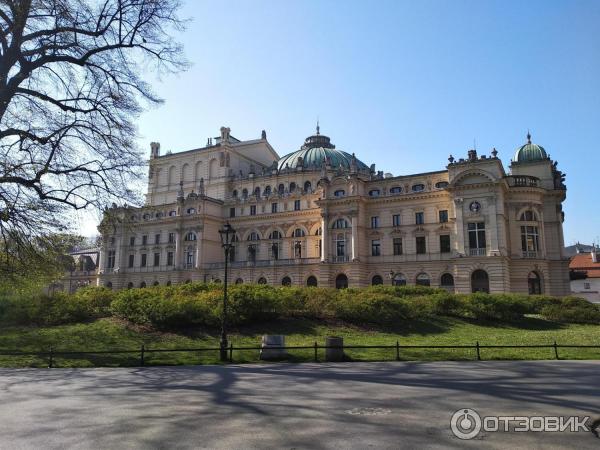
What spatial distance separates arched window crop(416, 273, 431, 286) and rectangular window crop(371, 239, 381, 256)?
6140mm

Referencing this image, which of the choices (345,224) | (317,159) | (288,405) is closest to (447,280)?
(345,224)

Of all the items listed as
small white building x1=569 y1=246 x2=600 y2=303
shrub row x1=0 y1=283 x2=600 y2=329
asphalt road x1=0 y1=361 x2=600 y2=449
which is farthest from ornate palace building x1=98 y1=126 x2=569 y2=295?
asphalt road x1=0 y1=361 x2=600 y2=449

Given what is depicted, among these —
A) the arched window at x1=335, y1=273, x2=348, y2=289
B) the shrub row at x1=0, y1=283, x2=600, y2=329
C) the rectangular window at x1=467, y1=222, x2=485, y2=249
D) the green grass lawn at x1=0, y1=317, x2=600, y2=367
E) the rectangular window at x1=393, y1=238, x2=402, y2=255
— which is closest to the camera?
the green grass lawn at x1=0, y1=317, x2=600, y2=367

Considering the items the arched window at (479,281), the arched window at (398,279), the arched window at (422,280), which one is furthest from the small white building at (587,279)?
the arched window at (398,279)

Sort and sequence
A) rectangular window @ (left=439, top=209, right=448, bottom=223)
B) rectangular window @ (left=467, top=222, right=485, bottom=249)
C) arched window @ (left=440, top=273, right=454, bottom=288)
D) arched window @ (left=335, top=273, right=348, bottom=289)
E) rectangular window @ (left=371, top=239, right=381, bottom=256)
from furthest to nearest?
rectangular window @ (left=371, top=239, right=381, bottom=256) < arched window @ (left=335, top=273, right=348, bottom=289) < rectangular window @ (left=439, top=209, right=448, bottom=223) < arched window @ (left=440, top=273, right=454, bottom=288) < rectangular window @ (left=467, top=222, right=485, bottom=249)

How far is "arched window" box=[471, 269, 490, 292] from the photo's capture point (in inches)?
2039

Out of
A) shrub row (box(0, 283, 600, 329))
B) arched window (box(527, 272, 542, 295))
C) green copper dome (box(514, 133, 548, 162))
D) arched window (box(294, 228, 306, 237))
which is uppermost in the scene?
green copper dome (box(514, 133, 548, 162))

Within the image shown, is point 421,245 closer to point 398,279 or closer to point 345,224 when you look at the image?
point 398,279

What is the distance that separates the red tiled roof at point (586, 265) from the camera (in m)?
75.2

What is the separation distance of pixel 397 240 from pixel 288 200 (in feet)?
59.4

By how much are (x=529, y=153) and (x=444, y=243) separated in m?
17.5

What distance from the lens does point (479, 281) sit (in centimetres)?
5244

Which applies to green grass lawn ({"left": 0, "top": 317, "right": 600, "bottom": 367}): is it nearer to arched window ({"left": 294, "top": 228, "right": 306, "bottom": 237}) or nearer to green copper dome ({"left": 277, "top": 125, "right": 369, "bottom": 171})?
arched window ({"left": 294, "top": 228, "right": 306, "bottom": 237})

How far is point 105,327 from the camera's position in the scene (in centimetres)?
2686
